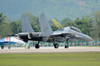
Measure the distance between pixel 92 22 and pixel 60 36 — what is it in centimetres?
6395

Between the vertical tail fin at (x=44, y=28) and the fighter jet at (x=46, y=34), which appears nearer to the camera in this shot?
the vertical tail fin at (x=44, y=28)

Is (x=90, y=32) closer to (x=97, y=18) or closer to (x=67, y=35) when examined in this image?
(x=97, y=18)

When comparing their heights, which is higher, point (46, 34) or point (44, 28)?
point (44, 28)

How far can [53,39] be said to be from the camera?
57.7m

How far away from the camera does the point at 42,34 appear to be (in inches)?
2217

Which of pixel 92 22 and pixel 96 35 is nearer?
pixel 96 35

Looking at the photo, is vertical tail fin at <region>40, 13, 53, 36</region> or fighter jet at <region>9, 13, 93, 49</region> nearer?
vertical tail fin at <region>40, 13, 53, 36</region>

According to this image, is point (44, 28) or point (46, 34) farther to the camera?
point (46, 34)
